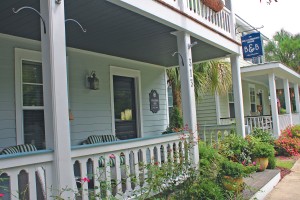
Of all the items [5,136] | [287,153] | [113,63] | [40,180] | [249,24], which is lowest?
[287,153]

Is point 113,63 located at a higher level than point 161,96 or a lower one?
higher

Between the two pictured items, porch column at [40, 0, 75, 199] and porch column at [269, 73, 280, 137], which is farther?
porch column at [269, 73, 280, 137]

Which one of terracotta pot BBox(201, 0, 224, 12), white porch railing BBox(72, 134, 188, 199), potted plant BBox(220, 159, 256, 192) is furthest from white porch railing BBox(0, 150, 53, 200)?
terracotta pot BBox(201, 0, 224, 12)

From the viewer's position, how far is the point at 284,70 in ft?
39.1

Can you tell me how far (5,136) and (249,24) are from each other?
1518 centimetres

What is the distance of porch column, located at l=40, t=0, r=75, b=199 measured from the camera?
312cm

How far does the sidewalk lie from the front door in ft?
11.6

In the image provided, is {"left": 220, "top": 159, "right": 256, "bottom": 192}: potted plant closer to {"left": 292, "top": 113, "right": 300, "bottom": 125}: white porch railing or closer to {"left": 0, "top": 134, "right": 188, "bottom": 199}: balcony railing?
{"left": 0, "top": 134, "right": 188, "bottom": 199}: balcony railing

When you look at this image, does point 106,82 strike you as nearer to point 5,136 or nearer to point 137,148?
point 5,136

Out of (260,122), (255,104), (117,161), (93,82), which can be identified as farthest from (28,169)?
(255,104)

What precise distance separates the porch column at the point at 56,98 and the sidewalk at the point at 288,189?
4.17 meters

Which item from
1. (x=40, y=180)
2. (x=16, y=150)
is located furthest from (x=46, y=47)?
(x=16, y=150)

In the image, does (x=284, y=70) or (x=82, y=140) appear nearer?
(x=82, y=140)

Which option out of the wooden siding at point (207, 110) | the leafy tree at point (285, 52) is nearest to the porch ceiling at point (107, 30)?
the wooden siding at point (207, 110)
